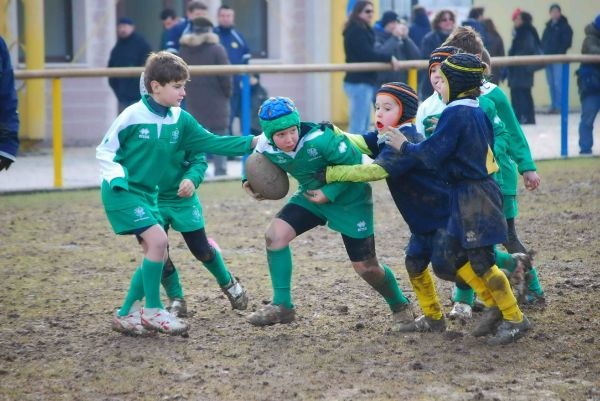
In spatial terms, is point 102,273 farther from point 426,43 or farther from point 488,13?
point 488,13

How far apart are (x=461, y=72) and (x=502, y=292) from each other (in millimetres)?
1125

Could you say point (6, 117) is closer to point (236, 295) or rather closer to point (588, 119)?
point (236, 295)

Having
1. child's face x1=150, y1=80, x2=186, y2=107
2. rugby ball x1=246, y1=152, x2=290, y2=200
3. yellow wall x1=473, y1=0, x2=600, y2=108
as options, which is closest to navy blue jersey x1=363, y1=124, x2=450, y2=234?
rugby ball x1=246, y1=152, x2=290, y2=200

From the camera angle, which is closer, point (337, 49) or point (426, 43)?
point (426, 43)

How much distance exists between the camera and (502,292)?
5.88 metres

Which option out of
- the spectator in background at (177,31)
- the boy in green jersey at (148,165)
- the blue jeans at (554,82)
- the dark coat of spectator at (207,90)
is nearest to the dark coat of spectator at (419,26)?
the blue jeans at (554,82)

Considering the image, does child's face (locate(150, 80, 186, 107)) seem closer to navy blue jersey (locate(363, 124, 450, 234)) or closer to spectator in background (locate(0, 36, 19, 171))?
spectator in background (locate(0, 36, 19, 171))

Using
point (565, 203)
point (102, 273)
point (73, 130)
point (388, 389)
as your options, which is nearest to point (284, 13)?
point (73, 130)

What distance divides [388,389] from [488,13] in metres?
17.9

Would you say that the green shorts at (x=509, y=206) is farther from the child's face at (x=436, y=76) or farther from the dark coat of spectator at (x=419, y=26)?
the dark coat of spectator at (x=419, y=26)

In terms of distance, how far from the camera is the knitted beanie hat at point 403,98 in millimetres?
6043

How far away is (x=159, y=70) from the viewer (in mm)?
6324

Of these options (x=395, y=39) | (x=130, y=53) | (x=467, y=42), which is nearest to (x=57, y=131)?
(x=130, y=53)

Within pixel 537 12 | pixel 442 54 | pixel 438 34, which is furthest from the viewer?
pixel 537 12
